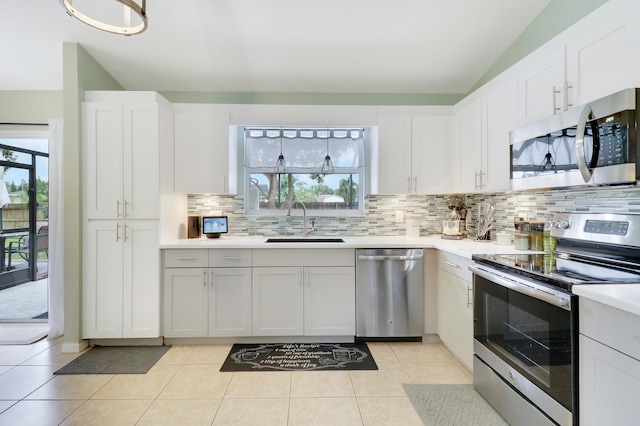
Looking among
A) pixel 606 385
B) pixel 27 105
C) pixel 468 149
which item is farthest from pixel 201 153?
pixel 606 385

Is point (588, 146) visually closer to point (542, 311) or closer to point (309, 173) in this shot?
point (542, 311)

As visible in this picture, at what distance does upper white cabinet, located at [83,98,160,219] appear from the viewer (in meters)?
2.97

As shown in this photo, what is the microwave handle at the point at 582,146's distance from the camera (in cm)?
166

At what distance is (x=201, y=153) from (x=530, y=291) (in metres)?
2.96

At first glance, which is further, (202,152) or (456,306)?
(202,152)

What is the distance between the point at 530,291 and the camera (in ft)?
5.49

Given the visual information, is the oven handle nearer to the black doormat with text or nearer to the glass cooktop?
the glass cooktop

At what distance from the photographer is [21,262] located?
158 inches

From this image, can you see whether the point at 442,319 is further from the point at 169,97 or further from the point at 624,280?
the point at 169,97

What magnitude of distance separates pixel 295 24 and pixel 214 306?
2.52 m

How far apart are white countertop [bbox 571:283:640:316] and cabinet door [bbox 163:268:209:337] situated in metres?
2.68

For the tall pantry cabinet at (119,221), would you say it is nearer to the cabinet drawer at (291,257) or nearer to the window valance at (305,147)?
the cabinet drawer at (291,257)

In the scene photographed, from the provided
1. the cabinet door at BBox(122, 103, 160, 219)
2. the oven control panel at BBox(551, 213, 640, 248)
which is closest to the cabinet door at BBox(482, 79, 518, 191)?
the oven control panel at BBox(551, 213, 640, 248)

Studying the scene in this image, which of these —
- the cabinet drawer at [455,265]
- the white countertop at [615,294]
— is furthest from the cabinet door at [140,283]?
the white countertop at [615,294]
